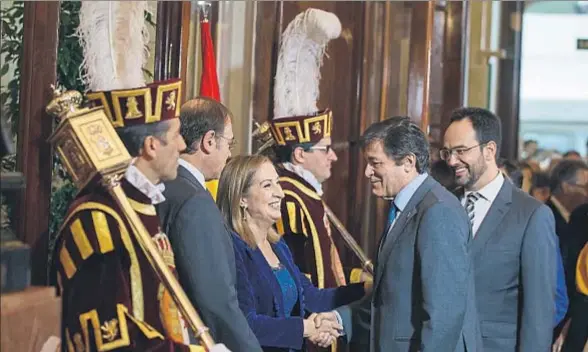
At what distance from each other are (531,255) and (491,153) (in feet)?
1.37

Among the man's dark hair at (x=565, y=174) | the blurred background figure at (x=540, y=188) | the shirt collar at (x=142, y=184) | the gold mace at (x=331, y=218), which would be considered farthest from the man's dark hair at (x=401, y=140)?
the blurred background figure at (x=540, y=188)

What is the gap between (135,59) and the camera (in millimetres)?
2891

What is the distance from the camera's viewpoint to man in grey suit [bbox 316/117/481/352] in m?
2.98

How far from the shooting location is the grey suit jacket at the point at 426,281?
298 cm

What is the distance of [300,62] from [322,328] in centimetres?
155

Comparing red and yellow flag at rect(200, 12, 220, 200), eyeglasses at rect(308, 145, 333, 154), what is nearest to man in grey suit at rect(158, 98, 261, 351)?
red and yellow flag at rect(200, 12, 220, 200)

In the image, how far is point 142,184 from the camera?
101 inches

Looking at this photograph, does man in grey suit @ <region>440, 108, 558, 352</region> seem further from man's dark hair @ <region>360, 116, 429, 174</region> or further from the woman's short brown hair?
the woman's short brown hair

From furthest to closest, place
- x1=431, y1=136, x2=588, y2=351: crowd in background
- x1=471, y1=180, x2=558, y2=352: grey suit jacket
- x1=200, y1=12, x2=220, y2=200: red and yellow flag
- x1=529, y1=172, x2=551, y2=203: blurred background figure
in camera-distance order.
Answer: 1. x1=529, y1=172, x2=551, y2=203: blurred background figure
2. x1=431, y1=136, x2=588, y2=351: crowd in background
3. x1=200, y1=12, x2=220, y2=200: red and yellow flag
4. x1=471, y1=180, x2=558, y2=352: grey suit jacket

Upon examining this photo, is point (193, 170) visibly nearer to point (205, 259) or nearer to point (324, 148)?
point (205, 259)

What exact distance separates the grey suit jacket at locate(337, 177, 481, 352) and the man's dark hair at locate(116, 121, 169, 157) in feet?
2.70

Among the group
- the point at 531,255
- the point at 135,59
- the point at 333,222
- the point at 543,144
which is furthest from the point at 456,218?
the point at 543,144

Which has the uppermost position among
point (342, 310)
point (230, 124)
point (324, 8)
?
point (324, 8)

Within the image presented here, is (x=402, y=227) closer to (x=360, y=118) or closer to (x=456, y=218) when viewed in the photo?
(x=456, y=218)
